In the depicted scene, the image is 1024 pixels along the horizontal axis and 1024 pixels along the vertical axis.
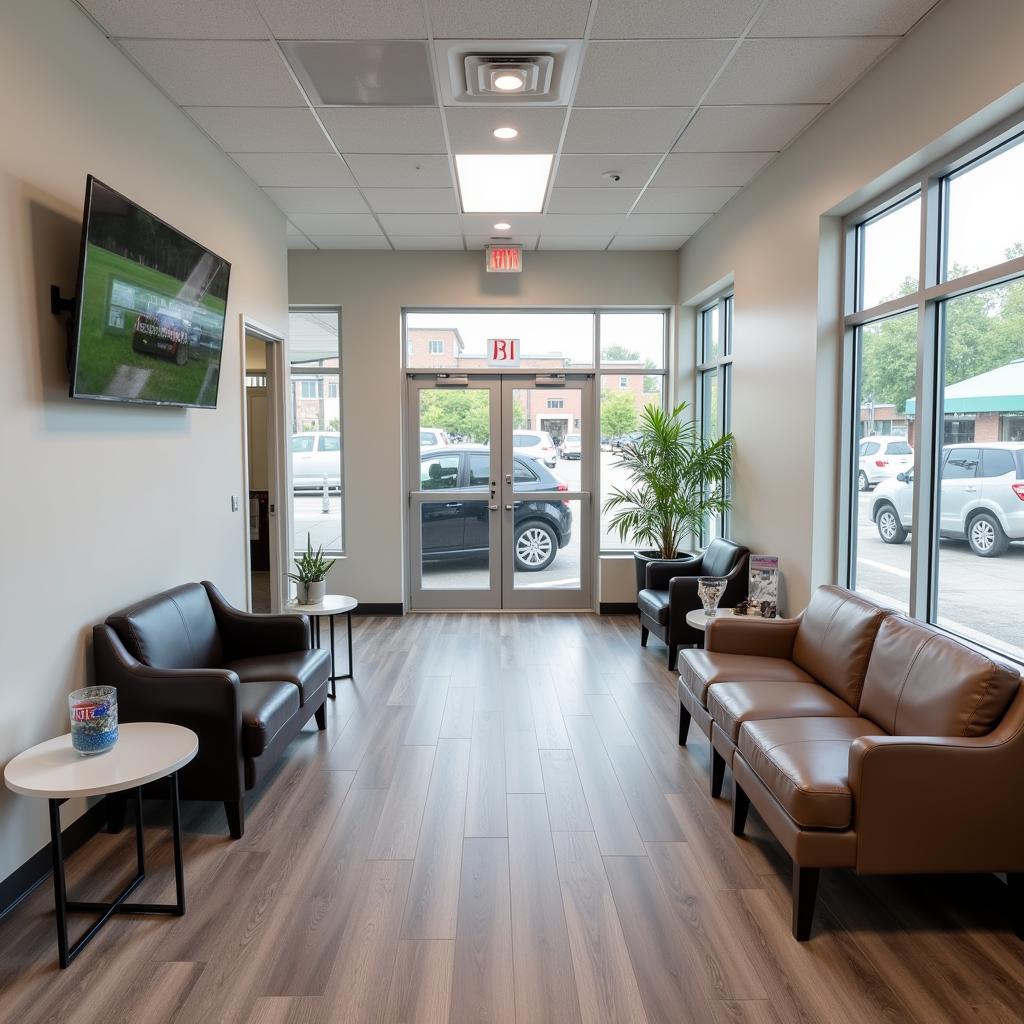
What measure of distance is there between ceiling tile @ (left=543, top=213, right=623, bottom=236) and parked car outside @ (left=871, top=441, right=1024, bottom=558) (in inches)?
122

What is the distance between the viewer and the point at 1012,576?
9.05 feet

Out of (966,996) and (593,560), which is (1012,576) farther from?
(593,560)

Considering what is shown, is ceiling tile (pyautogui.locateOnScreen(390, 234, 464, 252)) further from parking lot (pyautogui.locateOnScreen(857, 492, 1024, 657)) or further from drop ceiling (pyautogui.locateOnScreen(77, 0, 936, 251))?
parking lot (pyautogui.locateOnScreen(857, 492, 1024, 657))

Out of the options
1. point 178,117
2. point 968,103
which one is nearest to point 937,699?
point 968,103

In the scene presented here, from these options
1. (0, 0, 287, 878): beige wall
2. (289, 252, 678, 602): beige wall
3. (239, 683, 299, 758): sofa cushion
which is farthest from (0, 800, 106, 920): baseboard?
(289, 252, 678, 602): beige wall

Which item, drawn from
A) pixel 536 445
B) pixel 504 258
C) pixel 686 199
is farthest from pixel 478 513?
pixel 686 199

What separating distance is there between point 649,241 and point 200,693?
4968 mm

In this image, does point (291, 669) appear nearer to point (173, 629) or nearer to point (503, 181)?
point (173, 629)

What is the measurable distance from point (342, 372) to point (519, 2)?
402cm

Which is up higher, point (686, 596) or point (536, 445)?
point (536, 445)

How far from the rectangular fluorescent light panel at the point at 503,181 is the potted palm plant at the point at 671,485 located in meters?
1.81

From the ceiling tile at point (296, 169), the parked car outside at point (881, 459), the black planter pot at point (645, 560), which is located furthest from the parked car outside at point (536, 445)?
the parked car outside at point (881, 459)

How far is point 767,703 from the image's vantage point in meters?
2.90

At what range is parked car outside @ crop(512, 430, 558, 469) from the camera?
264 inches
